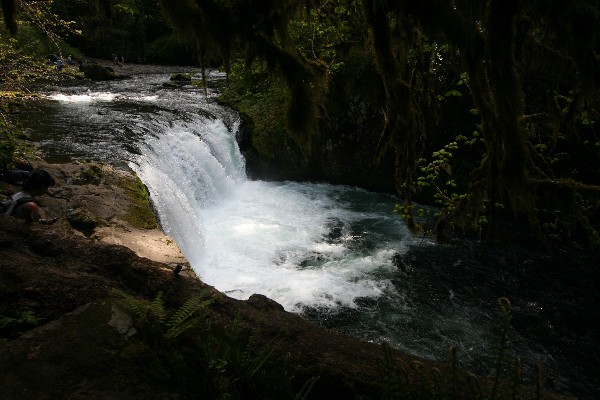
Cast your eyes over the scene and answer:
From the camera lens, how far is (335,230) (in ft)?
36.0

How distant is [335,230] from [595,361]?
19.7 feet

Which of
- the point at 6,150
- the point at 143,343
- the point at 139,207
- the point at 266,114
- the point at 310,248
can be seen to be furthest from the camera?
the point at 266,114

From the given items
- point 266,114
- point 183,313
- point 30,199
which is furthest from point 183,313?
point 266,114

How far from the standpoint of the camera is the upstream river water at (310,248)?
720 centimetres

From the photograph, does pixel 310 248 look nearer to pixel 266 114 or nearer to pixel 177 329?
pixel 266 114

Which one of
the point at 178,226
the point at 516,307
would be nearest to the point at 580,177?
the point at 516,307

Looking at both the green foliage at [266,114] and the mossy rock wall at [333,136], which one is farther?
the green foliage at [266,114]

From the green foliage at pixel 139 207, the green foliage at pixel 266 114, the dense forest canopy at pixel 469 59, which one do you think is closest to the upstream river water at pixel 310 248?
the green foliage at pixel 139 207

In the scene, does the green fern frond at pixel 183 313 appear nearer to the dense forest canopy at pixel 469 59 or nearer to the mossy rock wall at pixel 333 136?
the dense forest canopy at pixel 469 59

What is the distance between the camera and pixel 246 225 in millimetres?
10945

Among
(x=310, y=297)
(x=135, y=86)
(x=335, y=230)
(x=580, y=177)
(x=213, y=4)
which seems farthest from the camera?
(x=135, y=86)

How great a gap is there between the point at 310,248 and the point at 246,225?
2.02 metres

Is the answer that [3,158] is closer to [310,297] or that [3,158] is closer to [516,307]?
[310,297]

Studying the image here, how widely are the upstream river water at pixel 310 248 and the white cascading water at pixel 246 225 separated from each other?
0.04 metres
